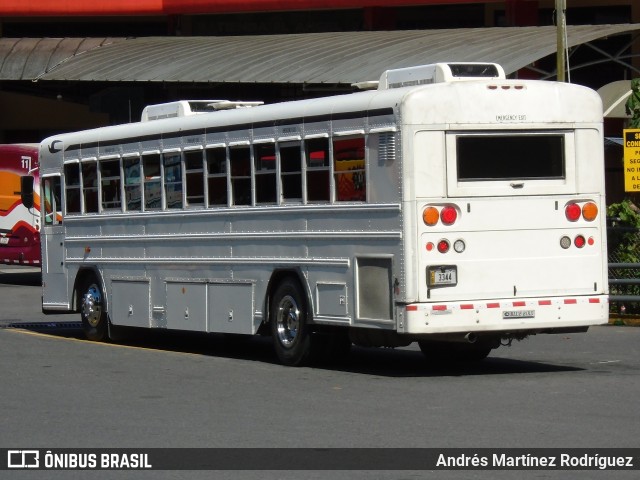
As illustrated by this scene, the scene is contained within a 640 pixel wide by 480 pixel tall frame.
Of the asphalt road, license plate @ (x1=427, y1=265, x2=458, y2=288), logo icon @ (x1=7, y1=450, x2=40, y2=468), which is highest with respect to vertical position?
license plate @ (x1=427, y1=265, x2=458, y2=288)

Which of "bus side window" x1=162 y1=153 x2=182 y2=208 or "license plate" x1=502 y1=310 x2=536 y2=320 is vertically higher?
"bus side window" x1=162 y1=153 x2=182 y2=208

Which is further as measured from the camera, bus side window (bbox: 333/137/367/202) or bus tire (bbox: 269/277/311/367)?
bus tire (bbox: 269/277/311/367)

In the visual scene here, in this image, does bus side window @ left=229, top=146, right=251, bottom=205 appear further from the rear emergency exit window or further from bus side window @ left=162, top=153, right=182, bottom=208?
the rear emergency exit window

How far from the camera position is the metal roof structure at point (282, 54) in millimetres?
33000

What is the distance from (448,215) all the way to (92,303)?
720cm

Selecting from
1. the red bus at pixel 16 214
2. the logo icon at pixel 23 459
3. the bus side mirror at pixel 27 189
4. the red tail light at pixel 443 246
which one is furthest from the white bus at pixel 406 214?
the red bus at pixel 16 214

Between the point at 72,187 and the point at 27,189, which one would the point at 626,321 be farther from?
the point at 27,189

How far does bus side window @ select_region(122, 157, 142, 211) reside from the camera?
19.0 m

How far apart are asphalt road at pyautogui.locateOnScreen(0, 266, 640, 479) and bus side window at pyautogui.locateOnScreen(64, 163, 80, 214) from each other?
2007 millimetres

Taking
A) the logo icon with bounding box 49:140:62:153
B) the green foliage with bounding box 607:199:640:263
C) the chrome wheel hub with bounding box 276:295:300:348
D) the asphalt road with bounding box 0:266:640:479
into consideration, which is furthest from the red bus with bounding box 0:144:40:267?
the chrome wheel hub with bounding box 276:295:300:348

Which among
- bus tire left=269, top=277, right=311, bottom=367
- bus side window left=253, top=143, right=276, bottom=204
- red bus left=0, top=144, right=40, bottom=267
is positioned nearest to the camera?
bus tire left=269, top=277, right=311, bottom=367

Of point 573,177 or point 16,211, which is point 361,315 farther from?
point 16,211

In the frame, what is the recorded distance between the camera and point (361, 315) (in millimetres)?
15133

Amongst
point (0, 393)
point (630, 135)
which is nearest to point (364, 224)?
point (0, 393)
